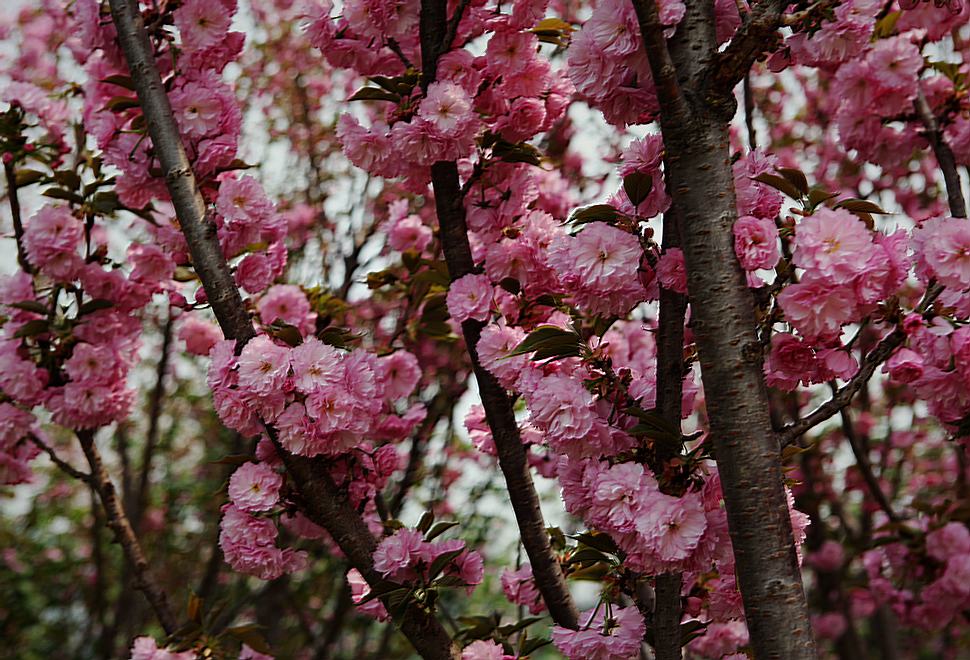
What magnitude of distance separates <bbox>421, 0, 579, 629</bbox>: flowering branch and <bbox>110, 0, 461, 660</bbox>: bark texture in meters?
0.26

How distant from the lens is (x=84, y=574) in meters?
7.12

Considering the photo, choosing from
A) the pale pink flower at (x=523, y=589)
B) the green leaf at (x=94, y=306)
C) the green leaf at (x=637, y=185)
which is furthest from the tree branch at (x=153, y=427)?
the green leaf at (x=637, y=185)

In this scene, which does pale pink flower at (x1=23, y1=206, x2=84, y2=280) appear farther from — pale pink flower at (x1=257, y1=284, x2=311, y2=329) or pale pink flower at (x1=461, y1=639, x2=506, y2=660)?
pale pink flower at (x1=461, y1=639, x2=506, y2=660)

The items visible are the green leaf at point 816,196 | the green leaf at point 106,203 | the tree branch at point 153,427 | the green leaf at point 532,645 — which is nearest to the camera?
the green leaf at point 816,196

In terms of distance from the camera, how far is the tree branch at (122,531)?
245 centimetres

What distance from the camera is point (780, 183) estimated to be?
151 cm

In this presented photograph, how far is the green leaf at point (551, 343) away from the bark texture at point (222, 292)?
0.58 metres

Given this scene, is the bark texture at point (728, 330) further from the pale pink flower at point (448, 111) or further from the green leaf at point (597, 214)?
the pale pink flower at point (448, 111)

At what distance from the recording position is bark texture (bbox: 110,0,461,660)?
73.5 inches

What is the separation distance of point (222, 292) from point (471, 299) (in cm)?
54

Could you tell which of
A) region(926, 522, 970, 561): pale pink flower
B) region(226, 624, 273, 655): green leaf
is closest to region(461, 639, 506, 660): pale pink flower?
region(226, 624, 273, 655): green leaf

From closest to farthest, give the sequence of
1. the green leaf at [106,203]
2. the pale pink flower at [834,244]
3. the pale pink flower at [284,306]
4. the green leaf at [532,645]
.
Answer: the pale pink flower at [834,244] → the green leaf at [532,645] → the green leaf at [106,203] → the pale pink flower at [284,306]

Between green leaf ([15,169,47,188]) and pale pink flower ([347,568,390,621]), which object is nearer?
pale pink flower ([347,568,390,621])

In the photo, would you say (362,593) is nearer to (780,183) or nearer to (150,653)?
(150,653)
